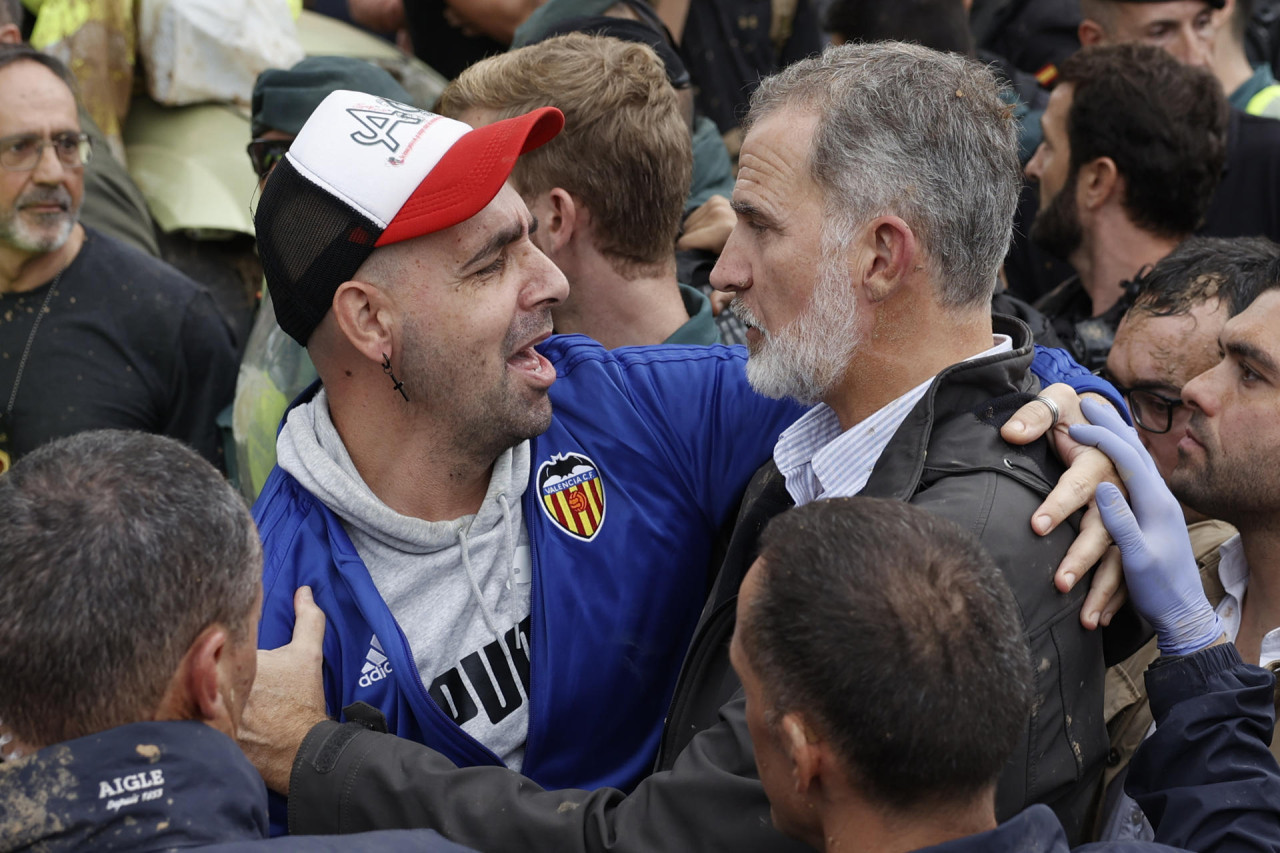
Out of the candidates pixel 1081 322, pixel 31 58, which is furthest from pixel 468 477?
pixel 31 58

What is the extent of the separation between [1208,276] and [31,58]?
12.8ft

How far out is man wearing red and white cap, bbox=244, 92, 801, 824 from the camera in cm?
240

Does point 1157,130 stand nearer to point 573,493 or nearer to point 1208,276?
point 1208,276

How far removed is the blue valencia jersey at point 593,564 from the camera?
2332mm

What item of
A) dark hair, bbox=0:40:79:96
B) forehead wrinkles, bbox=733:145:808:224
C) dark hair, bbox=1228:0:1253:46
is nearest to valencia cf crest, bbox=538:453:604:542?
forehead wrinkles, bbox=733:145:808:224

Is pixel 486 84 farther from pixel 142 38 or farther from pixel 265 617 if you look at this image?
pixel 142 38

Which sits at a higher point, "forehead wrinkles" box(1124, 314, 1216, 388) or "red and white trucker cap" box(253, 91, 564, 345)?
"red and white trucker cap" box(253, 91, 564, 345)

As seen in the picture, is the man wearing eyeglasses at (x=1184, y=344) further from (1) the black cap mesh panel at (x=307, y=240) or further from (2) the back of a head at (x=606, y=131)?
(1) the black cap mesh panel at (x=307, y=240)

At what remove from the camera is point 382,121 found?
250 centimetres

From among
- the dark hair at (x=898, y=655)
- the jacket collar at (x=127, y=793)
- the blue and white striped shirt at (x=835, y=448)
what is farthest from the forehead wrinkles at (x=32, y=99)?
the dark hair at (x=898, y=655)

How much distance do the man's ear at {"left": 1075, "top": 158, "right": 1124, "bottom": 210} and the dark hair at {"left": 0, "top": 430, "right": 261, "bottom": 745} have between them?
3692 millimetres

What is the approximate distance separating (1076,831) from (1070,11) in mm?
5376

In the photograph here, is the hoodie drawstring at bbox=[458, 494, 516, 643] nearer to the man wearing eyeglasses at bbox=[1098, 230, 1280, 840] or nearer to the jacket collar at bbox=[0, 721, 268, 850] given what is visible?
the jacket collar at bbox=[0, 721, 268, 850]

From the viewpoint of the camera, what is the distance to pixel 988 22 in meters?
6.82
